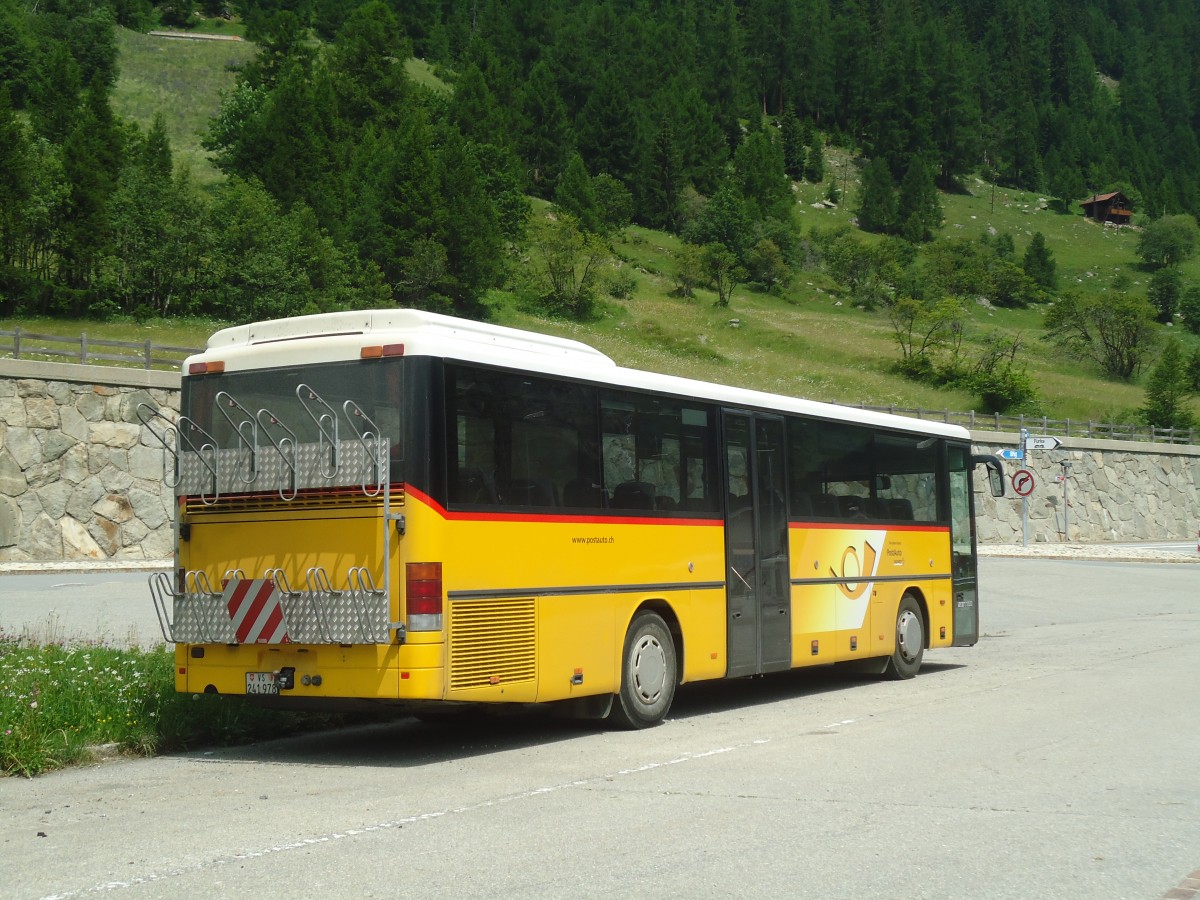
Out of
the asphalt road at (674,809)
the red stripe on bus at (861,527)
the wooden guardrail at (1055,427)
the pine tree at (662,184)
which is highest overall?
the pine tree at (662,184)

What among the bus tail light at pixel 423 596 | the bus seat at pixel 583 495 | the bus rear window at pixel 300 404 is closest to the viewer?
the bus tail light at pixel 423 596

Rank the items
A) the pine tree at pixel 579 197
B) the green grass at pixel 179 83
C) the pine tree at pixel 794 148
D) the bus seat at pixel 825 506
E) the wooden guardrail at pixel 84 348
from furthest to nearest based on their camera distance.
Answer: the pine tree at pixel 794 148 → the pine tree at pixel 579 197 → the green grass at pixel 179 83 → the wooden guardrail at pixel 84 348 → the bus seat at pixel 825 506

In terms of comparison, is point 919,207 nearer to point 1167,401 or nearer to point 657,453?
point 1167,401

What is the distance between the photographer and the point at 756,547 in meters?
12.5

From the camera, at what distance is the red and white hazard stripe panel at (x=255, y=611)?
30.4 feet

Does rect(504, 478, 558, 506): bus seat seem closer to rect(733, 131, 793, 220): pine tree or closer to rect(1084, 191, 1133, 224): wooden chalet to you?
rect(733, 131, 793, 220): pine tree

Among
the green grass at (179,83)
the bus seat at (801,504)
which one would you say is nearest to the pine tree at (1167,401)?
the green grass at (179,83)

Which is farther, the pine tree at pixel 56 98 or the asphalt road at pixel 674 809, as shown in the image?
the pine tree at pixel 56 98

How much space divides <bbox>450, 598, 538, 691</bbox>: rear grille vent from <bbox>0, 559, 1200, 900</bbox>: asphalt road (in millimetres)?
604

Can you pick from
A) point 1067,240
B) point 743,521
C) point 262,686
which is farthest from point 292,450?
point 1067,240

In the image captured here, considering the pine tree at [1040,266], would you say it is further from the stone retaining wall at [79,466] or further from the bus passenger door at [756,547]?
the bus passenger door at [756,547]

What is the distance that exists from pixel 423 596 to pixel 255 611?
1.39 meters

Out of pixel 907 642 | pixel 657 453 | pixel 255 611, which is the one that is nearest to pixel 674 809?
pixel 255 611

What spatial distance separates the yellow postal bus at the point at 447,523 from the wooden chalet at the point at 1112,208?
185 metres
